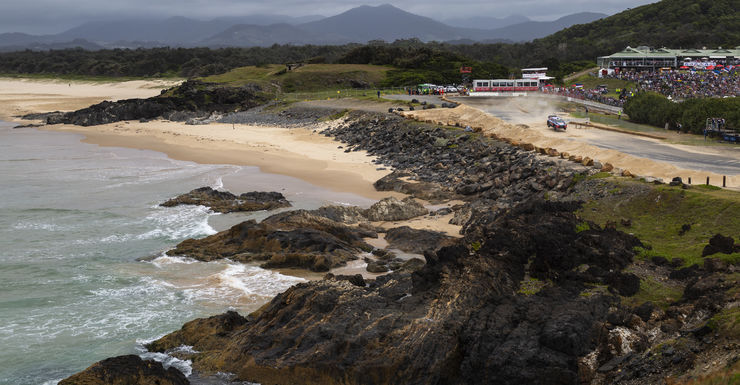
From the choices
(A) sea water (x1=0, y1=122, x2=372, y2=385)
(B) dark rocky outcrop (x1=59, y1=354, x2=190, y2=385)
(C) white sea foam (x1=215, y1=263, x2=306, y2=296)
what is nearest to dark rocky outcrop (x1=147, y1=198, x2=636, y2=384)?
(B) dark rocky outcrop (x1=59, y1=354, x2=190, y2=385)

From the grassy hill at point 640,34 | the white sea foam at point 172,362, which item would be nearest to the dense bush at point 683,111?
the white sea foam at point 172,362

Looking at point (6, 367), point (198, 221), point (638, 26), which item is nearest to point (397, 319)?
point (6, 367)

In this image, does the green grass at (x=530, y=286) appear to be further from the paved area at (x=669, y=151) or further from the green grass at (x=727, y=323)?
the paved area at (x=669, y=151)

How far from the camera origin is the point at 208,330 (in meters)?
14.9

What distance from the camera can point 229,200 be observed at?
30.5m

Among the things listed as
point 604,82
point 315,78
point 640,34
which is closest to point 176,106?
point 315,78

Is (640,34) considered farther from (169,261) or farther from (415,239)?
(169,261)

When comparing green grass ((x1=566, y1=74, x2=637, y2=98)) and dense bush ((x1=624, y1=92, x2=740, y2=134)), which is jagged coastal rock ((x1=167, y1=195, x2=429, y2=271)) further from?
green grass ((x1=566, y1=74, x2=637, y2=98))

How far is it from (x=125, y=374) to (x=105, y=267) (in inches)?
426

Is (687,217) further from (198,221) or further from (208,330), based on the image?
(198,221)

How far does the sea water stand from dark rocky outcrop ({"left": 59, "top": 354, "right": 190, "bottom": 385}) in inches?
108

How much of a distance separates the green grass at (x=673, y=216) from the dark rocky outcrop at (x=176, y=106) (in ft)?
189

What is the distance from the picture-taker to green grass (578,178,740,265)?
693 inches

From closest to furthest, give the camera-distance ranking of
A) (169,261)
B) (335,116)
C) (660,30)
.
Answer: (169,261) < (335,116) < (660,30)
